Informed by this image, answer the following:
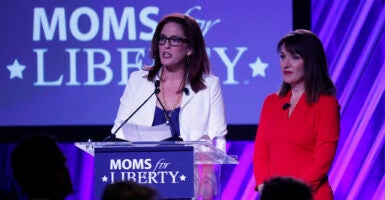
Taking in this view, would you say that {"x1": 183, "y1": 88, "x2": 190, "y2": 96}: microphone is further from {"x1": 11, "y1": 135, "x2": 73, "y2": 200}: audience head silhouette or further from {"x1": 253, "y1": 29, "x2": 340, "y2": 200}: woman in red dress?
{"x1": 11, "y1": 135, "x2": 73, "y2": 200}: audience head silhouette

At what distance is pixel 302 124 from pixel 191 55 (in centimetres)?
81

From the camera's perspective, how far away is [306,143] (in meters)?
4.31

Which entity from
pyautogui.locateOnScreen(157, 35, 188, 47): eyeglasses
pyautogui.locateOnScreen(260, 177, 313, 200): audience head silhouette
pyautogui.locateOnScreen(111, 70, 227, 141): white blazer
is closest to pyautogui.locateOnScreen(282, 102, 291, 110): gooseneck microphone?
pyautogui.locateOnScreen(111, 70, 227, 141): white blazer

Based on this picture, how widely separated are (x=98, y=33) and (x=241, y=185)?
64.1 inches

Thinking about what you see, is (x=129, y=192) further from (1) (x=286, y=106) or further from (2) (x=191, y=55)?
(2) (x=191, y=55)

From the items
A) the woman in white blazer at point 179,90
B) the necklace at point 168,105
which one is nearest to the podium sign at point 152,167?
the woman in white blazer at point 179,90

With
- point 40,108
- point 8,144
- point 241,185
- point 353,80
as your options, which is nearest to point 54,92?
point 40,108

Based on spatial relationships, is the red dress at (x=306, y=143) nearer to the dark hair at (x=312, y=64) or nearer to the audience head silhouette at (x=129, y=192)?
the dark hair at (x=312, y=64)

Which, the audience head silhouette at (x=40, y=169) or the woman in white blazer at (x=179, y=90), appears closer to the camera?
the audience head silhouette at (x=40, y=169)

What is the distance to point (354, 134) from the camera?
22.3ft

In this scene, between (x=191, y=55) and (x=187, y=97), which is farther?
(x=191, y=55)

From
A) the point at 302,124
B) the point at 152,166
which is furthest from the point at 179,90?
the point at 152,166

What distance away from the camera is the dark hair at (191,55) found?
4738mm

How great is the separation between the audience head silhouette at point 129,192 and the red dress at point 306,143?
1771 millimetres
